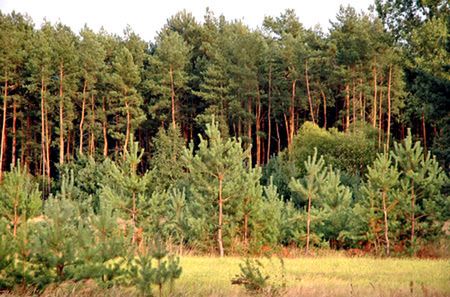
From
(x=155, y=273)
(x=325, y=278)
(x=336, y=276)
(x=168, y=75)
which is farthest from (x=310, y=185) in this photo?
(x=168, y=75)

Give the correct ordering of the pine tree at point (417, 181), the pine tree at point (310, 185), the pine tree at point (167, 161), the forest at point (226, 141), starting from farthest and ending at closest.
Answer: the pine tree at point (167, 161)
the pine tree at point (310, 185)
the pine tree at point (417, 181)
the forest at point (226, 141)

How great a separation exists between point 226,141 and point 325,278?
29.4 feet

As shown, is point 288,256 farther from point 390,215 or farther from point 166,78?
point 166,78

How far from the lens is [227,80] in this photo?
2131 inches

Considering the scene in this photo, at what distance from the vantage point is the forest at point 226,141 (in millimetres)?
16531

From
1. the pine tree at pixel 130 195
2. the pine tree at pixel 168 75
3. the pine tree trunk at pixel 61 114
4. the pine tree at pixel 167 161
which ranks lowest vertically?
the pine tree at pixel 130 195

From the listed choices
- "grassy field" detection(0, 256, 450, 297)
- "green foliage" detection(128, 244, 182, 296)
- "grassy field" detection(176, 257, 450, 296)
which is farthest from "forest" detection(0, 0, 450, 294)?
"grassy field" detection(176, 257, 450, 296)

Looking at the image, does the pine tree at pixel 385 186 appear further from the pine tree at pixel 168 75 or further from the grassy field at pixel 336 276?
the pine tree at pixel 168 75

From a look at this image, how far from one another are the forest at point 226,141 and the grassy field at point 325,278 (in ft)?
3.32

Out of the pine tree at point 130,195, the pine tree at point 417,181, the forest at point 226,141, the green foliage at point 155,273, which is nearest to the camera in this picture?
the green foliage at point 155,273

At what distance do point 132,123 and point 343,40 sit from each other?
60.6ft

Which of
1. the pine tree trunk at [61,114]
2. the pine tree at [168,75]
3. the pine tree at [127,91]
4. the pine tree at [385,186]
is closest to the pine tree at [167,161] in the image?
the pine tree at [127,91]

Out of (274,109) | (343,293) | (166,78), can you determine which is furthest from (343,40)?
(343,293)

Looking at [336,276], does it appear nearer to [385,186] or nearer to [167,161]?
[385,186]
